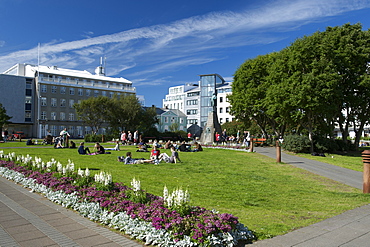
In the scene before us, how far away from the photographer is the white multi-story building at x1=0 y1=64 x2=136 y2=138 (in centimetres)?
6894

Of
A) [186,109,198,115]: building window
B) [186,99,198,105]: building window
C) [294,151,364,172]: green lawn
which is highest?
[186,99,198,105]: building window

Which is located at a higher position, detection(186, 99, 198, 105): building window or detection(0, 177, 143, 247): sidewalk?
detection(186, 99, 198, 105): building window

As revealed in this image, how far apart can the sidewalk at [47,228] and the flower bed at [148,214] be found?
232 mm

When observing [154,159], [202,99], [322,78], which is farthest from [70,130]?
[154,159]

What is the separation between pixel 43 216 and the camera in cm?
657

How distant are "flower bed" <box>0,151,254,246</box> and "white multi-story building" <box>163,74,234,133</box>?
7551 cm

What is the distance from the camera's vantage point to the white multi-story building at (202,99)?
288 feet

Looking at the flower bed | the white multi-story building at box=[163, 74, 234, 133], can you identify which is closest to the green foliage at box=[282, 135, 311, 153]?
the flower bed

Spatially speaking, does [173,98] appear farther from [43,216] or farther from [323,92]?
[43,216]

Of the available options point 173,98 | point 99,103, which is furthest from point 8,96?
point 173,98

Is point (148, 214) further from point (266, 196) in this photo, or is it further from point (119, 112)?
point (119, 112)

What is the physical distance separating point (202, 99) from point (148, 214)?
84.0m

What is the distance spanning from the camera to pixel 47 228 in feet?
18.8

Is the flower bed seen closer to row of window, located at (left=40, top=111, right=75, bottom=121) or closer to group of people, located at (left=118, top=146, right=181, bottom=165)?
group of people, located at (left=118, top=146, right=181, bottom=165)
